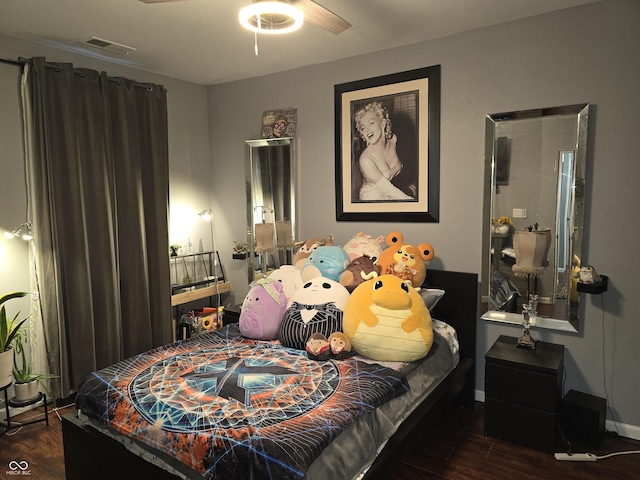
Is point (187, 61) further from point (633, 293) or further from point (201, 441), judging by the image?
point (633, 293)

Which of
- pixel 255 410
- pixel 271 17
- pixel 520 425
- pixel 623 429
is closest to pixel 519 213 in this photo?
pixel 520 425

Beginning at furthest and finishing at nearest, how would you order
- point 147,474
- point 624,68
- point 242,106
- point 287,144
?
point 242,106
point 287,144
point 624,68
point 147,474

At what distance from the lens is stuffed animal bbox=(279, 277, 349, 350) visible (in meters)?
2.55

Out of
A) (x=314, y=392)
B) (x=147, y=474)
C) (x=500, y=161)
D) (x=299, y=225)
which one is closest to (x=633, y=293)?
(x=500, y=161)

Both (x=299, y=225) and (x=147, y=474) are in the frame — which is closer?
(x=147, y=474)

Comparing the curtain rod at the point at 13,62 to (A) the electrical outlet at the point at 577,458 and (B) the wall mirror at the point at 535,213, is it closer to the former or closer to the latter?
(B) the wall mirror at the point at 535,213

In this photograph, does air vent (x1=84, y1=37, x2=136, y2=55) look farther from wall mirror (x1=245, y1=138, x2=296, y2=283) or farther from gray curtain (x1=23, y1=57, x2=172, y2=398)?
wall mirror (x1=245, y1=138, x2=296, y2=283)

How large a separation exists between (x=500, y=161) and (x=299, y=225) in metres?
1.71

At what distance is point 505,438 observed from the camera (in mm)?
2561

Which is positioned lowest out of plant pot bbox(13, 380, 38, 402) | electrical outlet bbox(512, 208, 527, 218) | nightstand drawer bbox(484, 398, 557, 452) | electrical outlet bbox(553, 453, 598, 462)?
electrical outlet bbox(553, 453, 598, 462)

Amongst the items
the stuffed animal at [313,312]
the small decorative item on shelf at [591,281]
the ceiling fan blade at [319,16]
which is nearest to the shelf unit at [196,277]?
the stuffed animal at [313,312]

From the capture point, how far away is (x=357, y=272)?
285cm

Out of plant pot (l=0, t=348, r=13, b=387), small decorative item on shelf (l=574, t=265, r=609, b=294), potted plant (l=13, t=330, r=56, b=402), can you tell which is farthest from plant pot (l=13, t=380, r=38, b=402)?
small decorative item on shelf (l=574, t=265, r=609, b=294)

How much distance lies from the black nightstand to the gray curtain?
2577 mm
